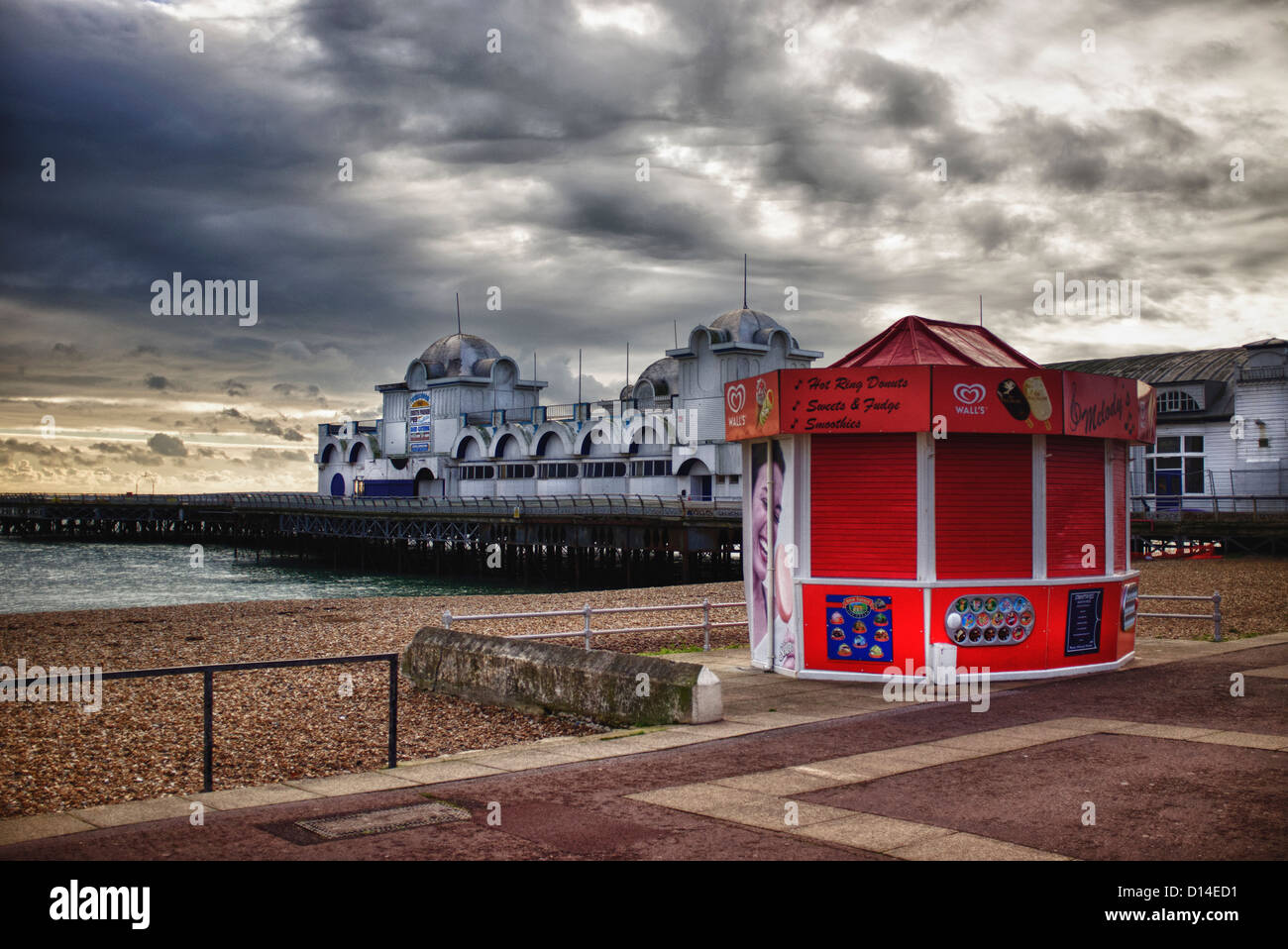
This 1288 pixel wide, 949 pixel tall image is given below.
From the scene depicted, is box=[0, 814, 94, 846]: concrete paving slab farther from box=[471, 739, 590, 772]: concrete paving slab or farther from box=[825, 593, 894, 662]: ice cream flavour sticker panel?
box=[825, 593, 894, 662]: ice cream flavour sticker panel

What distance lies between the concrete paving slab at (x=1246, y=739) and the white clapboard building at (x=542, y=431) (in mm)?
46150

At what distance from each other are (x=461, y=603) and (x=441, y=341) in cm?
5481

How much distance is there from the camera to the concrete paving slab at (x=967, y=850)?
20.9ft

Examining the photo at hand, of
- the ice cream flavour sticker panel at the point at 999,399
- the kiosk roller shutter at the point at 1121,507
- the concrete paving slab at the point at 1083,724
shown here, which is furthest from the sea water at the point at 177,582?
the concrete paving slab at the point at 1083,724

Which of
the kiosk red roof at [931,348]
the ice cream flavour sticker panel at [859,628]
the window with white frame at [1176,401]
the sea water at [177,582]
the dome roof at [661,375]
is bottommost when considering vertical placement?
the sea water at [177,582]

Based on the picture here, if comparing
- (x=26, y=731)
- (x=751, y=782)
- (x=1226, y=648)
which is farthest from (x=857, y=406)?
(x=26, y=731)

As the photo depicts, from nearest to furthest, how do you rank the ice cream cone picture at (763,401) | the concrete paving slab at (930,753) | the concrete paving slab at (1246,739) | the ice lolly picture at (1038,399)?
the concrete paving slab at (930,753) → the concrete paving slab at (1246,739) → the ice lolly picture at (1038,399) → the ice cream cone picture at (763,401)

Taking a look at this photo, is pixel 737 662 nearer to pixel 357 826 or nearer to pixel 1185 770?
pixel 1185 770

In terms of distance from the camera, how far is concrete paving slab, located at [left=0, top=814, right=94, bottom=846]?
6.72 metres

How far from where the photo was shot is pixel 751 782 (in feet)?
27.2

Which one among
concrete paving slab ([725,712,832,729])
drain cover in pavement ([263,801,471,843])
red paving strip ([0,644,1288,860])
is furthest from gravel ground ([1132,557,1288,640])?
drain cover in pavement ([263,801,471,843])

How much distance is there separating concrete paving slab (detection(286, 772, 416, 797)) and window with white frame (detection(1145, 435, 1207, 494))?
48745 millimetres

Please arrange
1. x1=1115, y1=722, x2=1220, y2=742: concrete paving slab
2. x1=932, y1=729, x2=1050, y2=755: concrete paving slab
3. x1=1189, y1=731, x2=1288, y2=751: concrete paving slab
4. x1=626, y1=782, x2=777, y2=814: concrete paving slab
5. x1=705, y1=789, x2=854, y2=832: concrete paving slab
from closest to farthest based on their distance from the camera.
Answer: x1=705, y1=789, x2=854, y2=832: concrete paving slab
x1=626, y1=782, x2=777, y2=814: concrete paving slab
x1=1189, y1=731, x2=1288, y2=751: concrete paving slab
x1=932, y1=729, x2=1050, y2=755: concrete paving slab
x1=1115, y1=722, x2=1220, y2=742: concrete paving slab

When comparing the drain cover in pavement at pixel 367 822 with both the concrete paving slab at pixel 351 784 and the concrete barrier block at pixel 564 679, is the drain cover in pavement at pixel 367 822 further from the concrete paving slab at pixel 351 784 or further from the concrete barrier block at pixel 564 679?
the concrete barrier block at pixel 564 679
